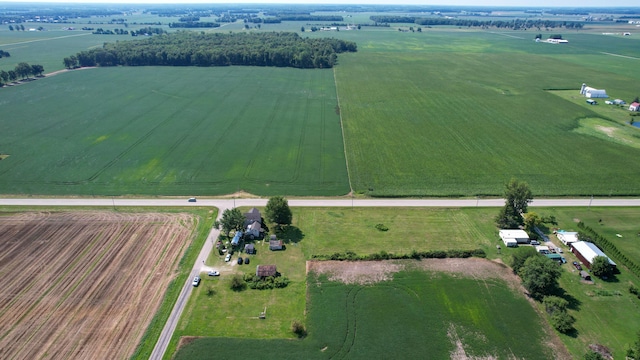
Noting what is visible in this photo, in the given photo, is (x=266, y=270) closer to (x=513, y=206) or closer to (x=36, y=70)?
(x=513, y=206)

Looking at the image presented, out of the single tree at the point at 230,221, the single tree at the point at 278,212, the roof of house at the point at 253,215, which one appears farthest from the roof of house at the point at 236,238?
the single tree at the point at 278,212

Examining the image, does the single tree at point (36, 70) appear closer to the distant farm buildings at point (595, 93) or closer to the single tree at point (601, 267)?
the single tree at point (601, 267)

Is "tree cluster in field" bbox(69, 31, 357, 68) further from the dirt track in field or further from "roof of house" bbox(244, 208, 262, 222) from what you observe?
the dirt track in field

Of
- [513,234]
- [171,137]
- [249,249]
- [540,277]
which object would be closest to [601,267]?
[540,277]

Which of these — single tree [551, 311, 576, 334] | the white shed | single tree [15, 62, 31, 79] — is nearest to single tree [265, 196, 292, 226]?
single tree [551, 311, 576, 334]

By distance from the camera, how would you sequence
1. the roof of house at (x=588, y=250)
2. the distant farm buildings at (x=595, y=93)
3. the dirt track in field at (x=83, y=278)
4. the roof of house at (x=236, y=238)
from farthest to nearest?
the distant farm buildings at (x=595, y=93) < the roof of house at (x=236, y=238) < the roof of house at (x=588, y=250) < the dirt track in field at (x=83, y=278)

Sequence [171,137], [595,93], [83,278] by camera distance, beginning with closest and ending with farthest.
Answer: [83,278]
[171,137]
[595,93]
